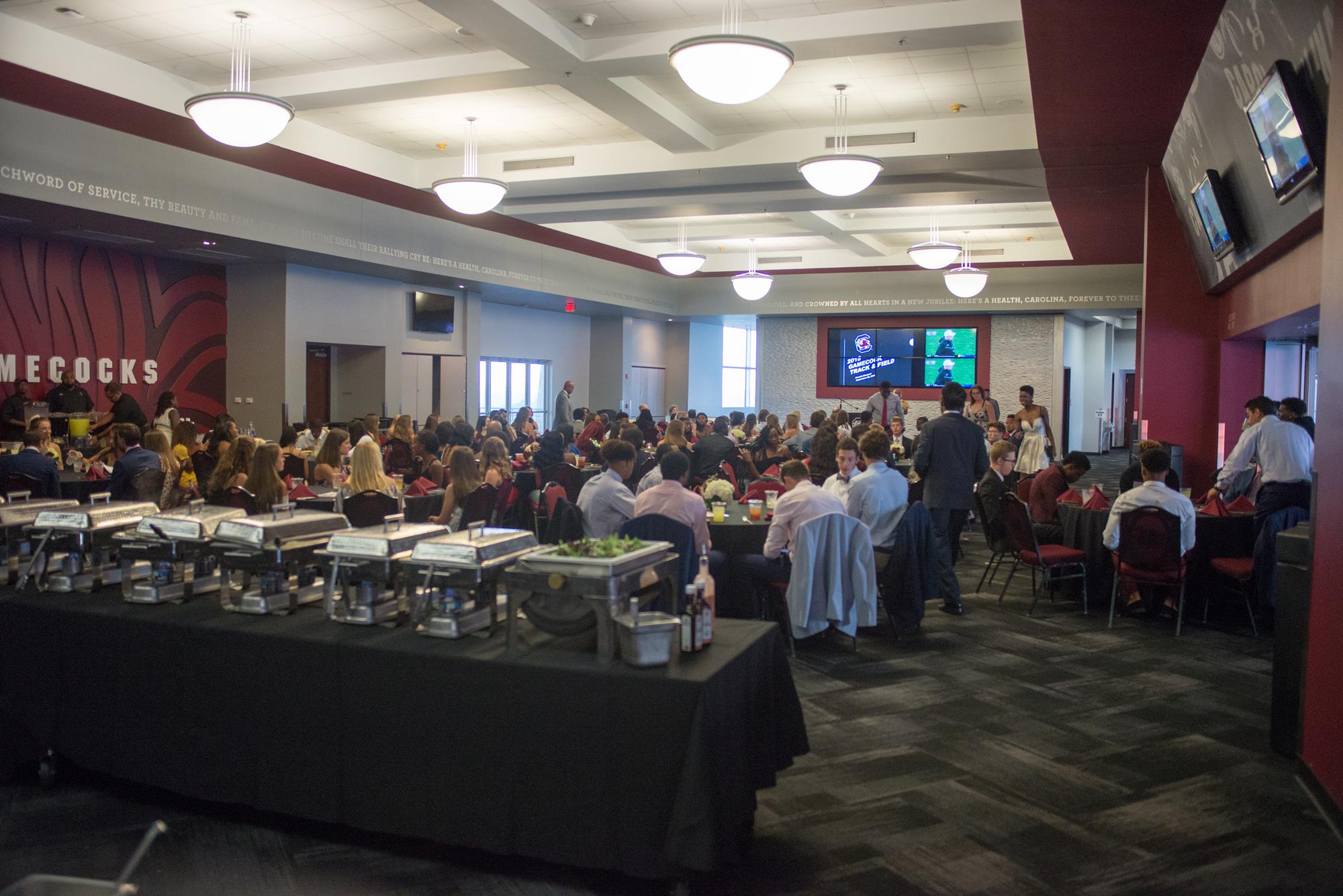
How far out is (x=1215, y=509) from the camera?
5.99m

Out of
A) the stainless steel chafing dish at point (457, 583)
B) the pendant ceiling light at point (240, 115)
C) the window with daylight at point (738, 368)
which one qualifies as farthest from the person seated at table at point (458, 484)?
the window with daylight at point (738, 368)

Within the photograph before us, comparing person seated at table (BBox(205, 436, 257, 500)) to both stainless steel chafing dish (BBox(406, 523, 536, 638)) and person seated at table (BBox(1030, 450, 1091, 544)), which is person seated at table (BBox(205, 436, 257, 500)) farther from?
person seated at table (BBox(1030, 450, 1091, 544))

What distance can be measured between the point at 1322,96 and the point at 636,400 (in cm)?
1503

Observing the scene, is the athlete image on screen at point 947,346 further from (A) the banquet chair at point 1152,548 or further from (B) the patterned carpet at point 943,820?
(B) the patterned carpet at point 943,820

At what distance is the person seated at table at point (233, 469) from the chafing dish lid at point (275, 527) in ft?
7.45

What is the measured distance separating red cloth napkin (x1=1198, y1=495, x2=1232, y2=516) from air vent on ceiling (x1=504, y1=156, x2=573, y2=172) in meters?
6.88

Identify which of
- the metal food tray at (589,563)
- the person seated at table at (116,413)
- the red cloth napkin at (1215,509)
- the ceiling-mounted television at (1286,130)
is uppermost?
the ceiling-mounted television at (1286,130)

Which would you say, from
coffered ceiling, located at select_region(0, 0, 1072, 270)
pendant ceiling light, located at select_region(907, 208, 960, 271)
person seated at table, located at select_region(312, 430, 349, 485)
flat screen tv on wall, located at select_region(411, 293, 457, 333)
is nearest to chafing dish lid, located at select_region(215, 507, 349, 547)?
coffered ceiling, located at select_region(0, 0, 1072, 270)

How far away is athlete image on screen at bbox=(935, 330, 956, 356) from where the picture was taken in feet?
57.7

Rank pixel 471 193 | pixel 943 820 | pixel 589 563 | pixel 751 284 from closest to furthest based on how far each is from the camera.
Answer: pixel 589 563 < pixel 943 820 < pixel 471 193 < pixel 751 284

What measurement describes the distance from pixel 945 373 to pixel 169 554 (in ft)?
52.7

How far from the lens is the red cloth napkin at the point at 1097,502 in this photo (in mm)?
6199

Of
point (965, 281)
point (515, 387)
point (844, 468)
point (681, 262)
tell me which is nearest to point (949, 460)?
point (844, 468)

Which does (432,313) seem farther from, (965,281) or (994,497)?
(994,497)
